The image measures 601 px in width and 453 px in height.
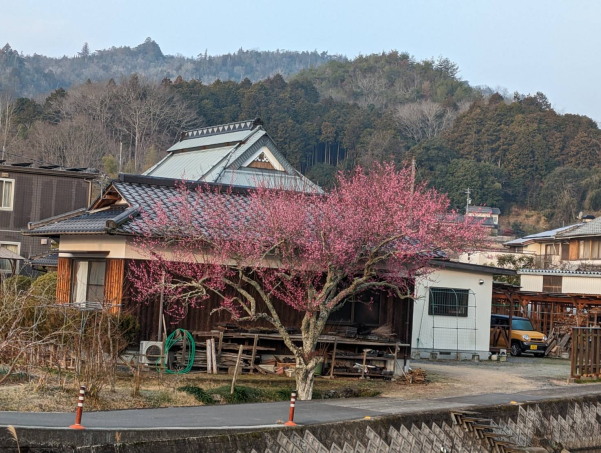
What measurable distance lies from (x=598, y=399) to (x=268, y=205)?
8.82 m

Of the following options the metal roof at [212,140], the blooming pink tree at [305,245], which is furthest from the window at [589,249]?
the blooming pink tree at [305,245]

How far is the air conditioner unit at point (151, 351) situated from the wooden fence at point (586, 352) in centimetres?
1081

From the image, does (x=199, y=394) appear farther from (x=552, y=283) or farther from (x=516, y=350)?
(x=552, y=283)

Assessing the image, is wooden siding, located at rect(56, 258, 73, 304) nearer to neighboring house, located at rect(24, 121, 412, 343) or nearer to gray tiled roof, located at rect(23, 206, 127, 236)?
neighboring house, located at rect(24, 121, 412, 343)

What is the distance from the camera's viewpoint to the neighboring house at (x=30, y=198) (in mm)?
39000

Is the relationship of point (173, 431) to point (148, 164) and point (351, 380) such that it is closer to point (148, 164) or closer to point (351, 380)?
point (351, 380)

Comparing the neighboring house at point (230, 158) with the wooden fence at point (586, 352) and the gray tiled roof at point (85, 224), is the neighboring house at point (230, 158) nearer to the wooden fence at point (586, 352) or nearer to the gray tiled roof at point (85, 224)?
the gray tiled roof at point (85, 224)

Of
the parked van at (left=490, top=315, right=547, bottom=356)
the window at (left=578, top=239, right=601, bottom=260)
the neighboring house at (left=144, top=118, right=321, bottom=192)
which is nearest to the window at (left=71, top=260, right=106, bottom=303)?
the neighboring house at (left=144, top=118, right=321, bottom=192)

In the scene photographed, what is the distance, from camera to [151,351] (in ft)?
67.6

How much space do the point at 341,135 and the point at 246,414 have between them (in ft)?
258

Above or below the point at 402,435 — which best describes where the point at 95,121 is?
above

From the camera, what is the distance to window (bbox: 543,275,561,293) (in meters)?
42.3

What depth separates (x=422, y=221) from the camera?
18.9 metres

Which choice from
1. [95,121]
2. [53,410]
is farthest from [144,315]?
[95,121]
